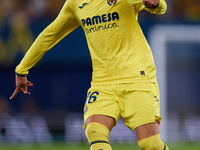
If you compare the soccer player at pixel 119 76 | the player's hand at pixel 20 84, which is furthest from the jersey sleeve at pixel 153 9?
the player's hand at pixel 20 84

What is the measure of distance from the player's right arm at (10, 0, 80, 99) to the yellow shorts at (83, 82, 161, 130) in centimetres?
85

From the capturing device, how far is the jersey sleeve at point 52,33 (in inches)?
184

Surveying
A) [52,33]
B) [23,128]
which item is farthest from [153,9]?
[23,128]

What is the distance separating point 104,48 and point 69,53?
801cm

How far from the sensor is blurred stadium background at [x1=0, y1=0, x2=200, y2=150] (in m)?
11.3

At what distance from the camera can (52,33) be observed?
4746 mm

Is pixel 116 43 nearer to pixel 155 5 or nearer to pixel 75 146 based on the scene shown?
pixel 155 5

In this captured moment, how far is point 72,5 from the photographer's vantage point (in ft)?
15.1

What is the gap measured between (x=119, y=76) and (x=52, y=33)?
0.94 m

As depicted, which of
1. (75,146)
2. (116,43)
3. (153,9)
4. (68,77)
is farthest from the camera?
(68,77)

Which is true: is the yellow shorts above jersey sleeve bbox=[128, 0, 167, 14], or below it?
below

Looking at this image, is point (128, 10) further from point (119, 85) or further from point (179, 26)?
point (179, 26)

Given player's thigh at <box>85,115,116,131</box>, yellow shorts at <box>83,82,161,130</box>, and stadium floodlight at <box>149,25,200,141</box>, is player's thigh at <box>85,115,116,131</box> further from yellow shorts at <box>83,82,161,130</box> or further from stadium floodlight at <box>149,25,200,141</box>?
stadium floodlight at <box>149,25,200,141</box>

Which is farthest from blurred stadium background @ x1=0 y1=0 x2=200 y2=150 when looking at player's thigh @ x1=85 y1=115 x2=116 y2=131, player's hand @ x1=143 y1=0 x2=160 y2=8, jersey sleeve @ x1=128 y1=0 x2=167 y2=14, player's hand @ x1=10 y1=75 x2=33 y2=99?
player's hand @ x1=143 y1=0 x2=160 y2=8
